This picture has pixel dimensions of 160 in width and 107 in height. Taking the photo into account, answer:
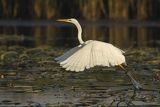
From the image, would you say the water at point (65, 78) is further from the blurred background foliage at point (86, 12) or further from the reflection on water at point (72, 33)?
the blurred background foliage at point (86, 12)

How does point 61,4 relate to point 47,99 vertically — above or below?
above

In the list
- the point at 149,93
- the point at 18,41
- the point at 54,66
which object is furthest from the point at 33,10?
the point at 149,93

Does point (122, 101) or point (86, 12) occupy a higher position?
point (86, 12)

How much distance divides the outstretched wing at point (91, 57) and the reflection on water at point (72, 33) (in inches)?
332

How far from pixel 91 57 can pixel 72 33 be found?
1553cm

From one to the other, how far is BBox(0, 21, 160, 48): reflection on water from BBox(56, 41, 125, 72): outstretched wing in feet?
27.7

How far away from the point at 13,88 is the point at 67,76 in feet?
5.91

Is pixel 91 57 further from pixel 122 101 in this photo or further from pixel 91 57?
pixel 122 101

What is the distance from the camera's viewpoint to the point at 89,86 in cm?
1212

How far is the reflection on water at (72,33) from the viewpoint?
2175 cm

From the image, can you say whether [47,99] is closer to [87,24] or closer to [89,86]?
[89,86]

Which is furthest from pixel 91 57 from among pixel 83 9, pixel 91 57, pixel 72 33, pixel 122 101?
pixel 83 9

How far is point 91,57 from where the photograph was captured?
11234mm

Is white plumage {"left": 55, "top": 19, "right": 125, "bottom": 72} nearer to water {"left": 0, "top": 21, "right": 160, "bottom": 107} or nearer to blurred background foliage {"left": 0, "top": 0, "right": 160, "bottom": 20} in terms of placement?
water {"left": 0, "top": 21, "right": 160, "bottom": 107}
